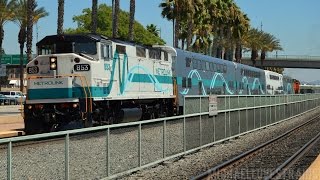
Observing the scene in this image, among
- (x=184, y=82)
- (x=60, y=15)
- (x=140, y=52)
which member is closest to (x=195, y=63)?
(x=184, y=82)

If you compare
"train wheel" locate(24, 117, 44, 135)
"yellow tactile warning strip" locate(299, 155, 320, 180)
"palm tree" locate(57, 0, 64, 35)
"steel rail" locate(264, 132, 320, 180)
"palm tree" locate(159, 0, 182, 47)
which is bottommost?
"steel rail" locate(264, 132, 320, 180)

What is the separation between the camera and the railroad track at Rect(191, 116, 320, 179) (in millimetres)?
11781

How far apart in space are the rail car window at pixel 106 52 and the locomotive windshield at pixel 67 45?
35 centimetres

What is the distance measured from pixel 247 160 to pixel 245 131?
27.3ft

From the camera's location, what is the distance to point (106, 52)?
2000cm

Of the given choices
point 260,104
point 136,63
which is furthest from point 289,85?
point 136,63

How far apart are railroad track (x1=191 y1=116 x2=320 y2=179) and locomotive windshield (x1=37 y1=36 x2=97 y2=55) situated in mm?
7455

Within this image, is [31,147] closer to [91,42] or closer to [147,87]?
[91,42]

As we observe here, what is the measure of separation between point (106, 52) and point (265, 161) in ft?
27.6

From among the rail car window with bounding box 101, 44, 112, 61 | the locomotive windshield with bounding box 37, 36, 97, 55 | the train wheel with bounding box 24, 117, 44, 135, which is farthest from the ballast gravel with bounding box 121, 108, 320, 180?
the train wheel with bounding box 24, 117, 44, 135

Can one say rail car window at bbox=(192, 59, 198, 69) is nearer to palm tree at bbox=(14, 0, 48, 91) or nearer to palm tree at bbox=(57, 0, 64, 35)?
palm tree at bbox=(57, 0, 64, 35)

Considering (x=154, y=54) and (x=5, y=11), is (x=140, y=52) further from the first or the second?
(x=5, y=11)

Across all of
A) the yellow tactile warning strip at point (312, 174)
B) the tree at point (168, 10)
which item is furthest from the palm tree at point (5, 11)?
the yellow tactile warning strip at point (312, 174)

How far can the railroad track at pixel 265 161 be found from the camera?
38.7ft
